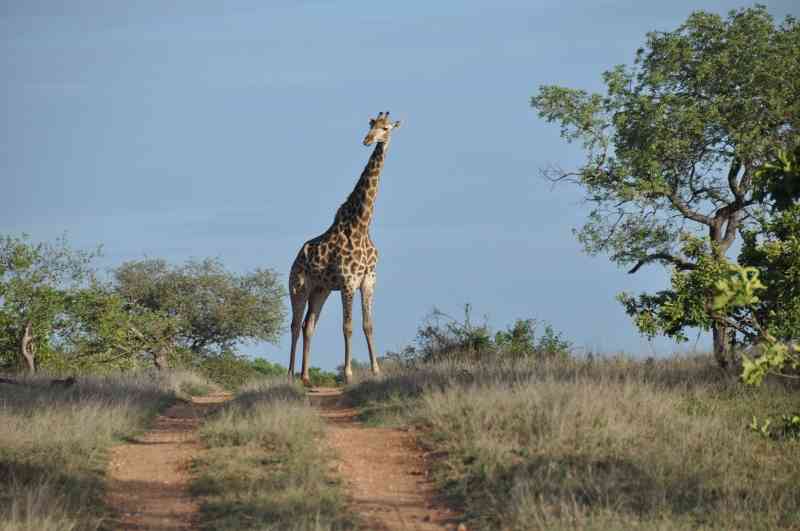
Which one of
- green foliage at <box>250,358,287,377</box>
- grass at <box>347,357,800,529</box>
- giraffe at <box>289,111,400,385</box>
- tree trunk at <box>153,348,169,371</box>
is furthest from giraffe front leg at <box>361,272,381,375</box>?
green foliage at <box>250,358,287,377</box>

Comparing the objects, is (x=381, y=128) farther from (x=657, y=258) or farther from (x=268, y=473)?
(x=268, y=473)

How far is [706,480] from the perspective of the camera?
428 inches

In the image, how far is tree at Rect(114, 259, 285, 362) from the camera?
41.3 meters

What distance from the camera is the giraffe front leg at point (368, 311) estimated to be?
22016mm

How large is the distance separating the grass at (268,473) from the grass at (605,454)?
137cm

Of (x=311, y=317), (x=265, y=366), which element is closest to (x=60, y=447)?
(x=311, y=317)

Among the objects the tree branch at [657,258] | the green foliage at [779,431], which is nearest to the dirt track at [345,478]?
the green foliage at [779,431]

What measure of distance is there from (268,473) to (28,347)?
71.9 feet

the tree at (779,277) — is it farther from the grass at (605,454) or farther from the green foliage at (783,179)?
the green foliage at (783,179)

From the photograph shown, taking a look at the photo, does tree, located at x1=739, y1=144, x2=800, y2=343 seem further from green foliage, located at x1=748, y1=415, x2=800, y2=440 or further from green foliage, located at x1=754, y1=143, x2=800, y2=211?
green foliage, located at x1=754, y1=143, x2=800, y2=211

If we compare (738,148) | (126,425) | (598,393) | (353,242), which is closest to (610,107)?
(738,148)

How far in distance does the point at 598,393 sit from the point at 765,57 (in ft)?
49.3

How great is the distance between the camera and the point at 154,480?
12016 mm

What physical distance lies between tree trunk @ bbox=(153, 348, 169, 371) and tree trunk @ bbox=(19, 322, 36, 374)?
526 cm
